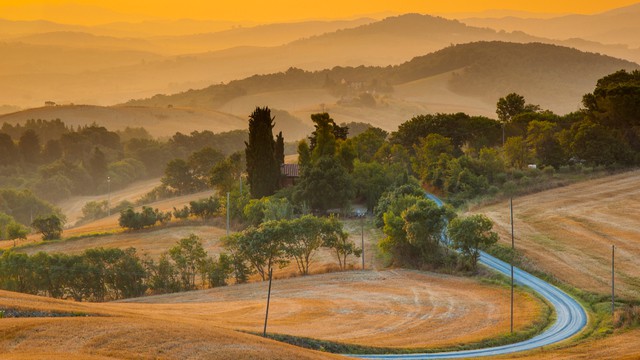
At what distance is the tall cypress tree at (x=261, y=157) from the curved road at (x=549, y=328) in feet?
117

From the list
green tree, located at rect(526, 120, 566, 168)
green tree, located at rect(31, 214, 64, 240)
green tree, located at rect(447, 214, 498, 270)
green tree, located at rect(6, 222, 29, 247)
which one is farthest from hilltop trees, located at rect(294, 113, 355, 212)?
green tree, located at rect(6, 222, 29, 247)

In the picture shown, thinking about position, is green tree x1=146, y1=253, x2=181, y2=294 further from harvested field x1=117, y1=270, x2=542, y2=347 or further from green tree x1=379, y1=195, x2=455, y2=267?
green tree x1=379, y1=195, x2=455, y2=267

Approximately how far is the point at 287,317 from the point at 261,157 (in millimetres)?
51514

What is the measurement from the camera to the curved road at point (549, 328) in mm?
50109

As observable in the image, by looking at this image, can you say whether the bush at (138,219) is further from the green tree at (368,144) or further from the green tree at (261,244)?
the green tree at (368,144)

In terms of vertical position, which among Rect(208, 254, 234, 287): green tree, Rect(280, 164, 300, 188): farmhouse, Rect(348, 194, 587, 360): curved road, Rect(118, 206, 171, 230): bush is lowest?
Rect(348, 194, 587, 360): curved road

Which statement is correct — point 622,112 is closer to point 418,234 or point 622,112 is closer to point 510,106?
point 510,106

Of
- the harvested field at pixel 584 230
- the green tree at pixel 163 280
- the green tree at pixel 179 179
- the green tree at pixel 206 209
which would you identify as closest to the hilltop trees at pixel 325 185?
the green tree at pixel 206 209

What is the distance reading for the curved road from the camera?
50.1 metres

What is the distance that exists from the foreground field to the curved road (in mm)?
1826

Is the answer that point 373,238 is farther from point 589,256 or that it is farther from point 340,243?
point 589,256

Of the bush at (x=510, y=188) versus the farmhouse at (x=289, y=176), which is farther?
the farmhouse at (x=289, y=176)

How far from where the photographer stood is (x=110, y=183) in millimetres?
192000

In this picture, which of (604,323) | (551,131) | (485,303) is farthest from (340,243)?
(551,131)
